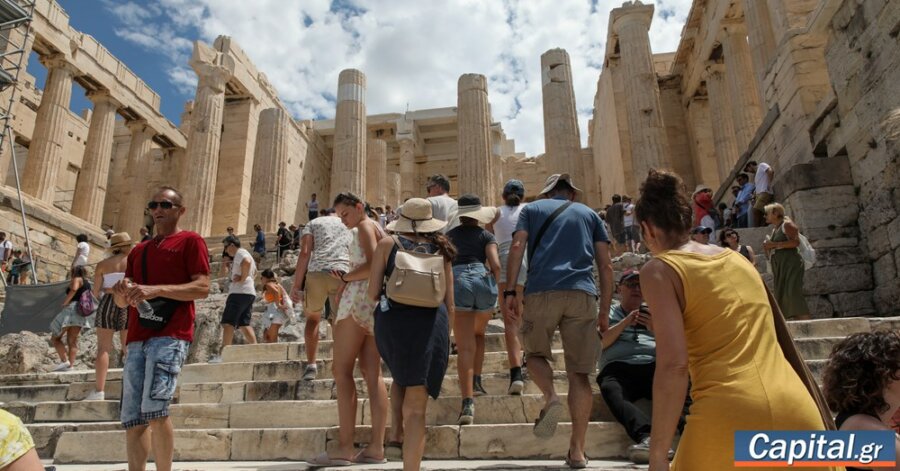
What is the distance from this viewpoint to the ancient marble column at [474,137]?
18938mm

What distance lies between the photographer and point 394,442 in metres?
3.90

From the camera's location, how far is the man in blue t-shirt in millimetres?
3518

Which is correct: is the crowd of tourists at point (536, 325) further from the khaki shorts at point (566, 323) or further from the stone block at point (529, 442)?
the stone block at point (529, 442)

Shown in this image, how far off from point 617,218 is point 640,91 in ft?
22.3

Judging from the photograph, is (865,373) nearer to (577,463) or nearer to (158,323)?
(577,463)

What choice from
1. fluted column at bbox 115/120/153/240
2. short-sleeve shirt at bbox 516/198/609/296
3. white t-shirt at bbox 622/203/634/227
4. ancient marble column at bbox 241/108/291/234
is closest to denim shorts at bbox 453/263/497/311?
short-sleeve shirt at bbox 516/198/609/296

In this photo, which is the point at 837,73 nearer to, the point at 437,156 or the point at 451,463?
the point at 451,463

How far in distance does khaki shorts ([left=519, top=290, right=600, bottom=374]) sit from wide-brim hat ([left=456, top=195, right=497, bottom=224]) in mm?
1267

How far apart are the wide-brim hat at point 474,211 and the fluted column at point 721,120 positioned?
1631cm

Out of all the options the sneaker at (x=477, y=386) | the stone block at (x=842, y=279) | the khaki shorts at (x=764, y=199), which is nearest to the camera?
the sneaker at (x=477, y=386)

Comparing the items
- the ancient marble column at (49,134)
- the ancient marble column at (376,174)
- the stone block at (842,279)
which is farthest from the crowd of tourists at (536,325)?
the ancient marble column at (376,174)

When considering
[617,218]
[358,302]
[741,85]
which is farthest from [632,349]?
[741,85]

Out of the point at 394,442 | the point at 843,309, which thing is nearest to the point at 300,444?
the point at 394,442

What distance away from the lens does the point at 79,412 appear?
5910 millimetres
